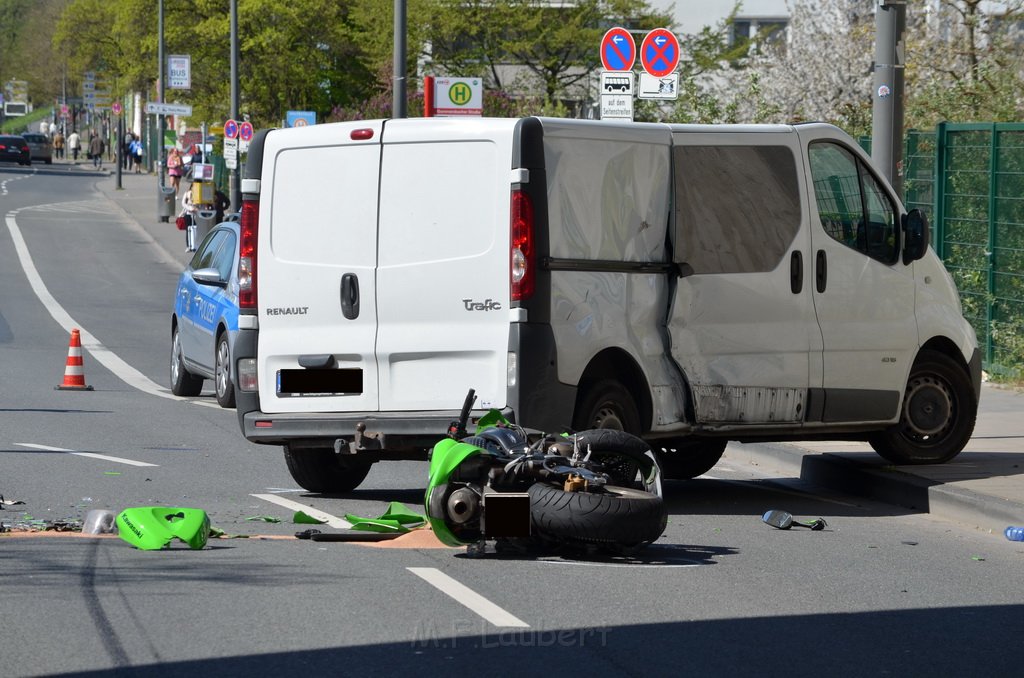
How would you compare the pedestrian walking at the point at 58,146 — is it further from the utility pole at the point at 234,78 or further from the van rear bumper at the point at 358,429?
the van rear bumper at the point at 358,429

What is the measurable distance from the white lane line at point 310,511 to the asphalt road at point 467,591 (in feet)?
0.16

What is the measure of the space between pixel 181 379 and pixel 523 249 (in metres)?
8.68

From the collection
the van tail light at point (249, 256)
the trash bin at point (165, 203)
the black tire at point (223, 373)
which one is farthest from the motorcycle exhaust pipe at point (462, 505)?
the trash bin at point (165, 203)

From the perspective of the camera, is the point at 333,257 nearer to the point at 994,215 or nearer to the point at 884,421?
the point at 884,421

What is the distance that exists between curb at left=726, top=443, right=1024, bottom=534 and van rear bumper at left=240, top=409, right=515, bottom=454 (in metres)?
2.72

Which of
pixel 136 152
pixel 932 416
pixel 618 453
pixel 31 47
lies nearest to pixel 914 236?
pixel 932 416

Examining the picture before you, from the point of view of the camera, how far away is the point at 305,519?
9312 millimetres

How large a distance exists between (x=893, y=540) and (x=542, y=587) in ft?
8.22

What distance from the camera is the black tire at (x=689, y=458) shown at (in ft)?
38.2

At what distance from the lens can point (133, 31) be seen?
64750 millimetres

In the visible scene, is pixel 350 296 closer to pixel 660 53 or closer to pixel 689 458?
pixel 689 458

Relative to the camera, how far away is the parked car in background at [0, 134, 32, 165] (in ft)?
283

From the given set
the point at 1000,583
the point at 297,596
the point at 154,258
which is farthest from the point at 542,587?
the point at 154,258

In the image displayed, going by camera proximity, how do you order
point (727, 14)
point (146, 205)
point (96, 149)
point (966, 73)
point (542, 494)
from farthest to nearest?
point (96, 149), point (727, 14), point (146, 205), point (966, 73), point (542, 494)
